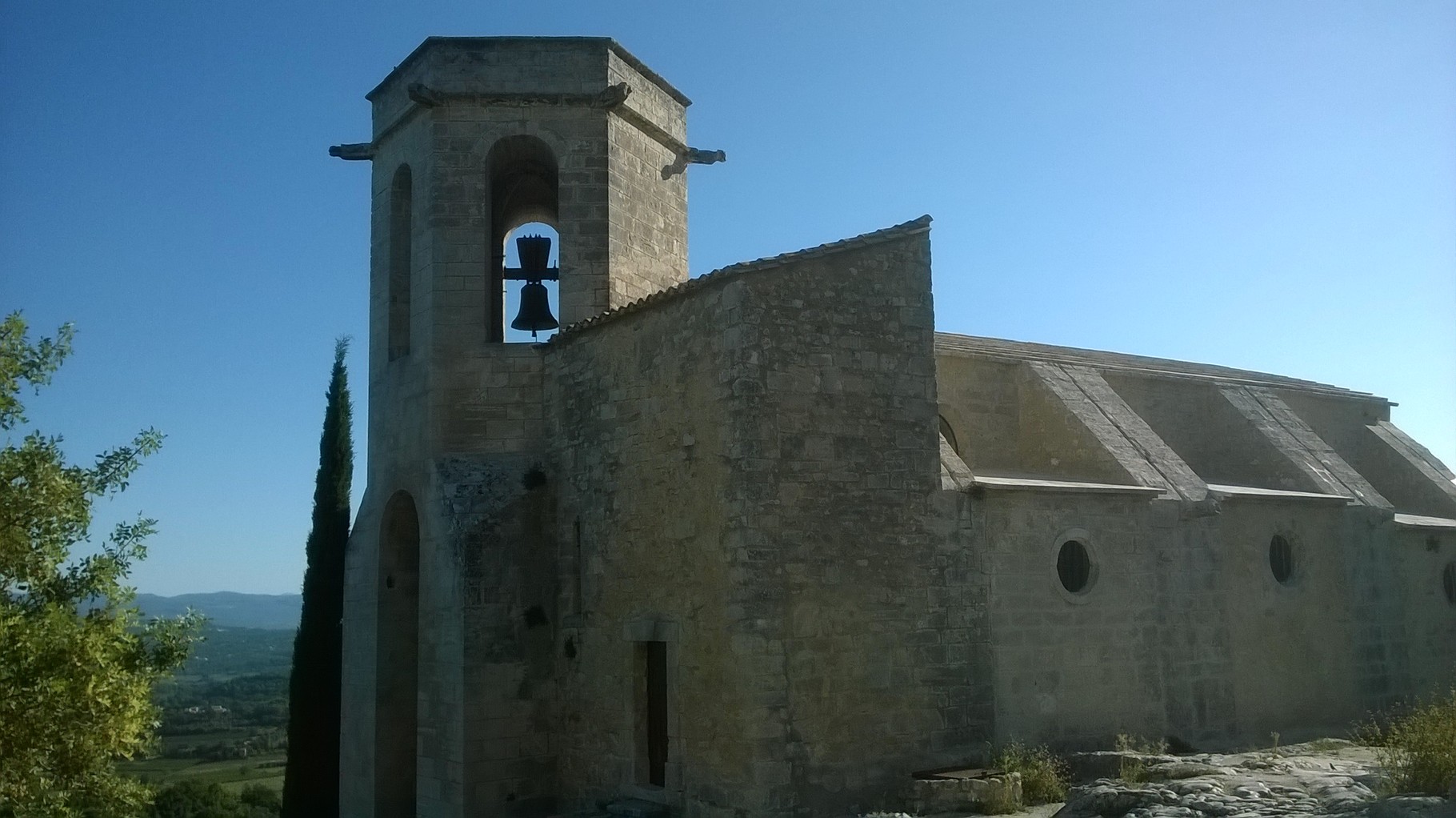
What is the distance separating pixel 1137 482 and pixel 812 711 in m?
4.84

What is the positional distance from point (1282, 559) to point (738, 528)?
777 centimetres

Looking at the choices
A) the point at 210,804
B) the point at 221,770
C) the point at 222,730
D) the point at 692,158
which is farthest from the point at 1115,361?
the point at 222,730

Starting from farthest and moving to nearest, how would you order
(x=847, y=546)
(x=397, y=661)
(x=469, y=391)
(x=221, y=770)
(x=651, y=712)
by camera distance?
(x=221, y=770) < (x=397, y=661) < (x=469, y=391) < (x=651, y=712) < (x=847, y=546)

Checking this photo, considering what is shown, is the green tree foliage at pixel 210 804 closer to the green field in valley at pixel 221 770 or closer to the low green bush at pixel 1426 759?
the green field in valley at pixel 221 770

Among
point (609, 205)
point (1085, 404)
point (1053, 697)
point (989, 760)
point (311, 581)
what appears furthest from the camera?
point (311, 581)

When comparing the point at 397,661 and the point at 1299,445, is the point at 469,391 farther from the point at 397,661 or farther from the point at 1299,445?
the point at 1299,445

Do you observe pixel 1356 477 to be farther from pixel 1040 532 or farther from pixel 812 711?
pixel 812 711

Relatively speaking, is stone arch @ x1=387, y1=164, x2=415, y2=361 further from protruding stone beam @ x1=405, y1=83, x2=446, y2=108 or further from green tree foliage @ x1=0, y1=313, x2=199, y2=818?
green tree foliage @ x1=0, y1=313, x2=199, y2=818

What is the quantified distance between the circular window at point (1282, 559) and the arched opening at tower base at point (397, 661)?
9.93 m

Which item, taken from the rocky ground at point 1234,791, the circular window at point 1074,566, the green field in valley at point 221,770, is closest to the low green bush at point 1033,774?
the rocky ground at point 1234,791

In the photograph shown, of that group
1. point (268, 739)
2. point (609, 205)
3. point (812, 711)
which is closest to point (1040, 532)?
point (812, 711)

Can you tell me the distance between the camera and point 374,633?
39.1ft

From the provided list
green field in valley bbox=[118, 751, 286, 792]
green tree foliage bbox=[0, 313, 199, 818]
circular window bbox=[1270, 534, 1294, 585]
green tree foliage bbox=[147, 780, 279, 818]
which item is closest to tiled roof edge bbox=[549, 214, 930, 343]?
green tree foliage bbox=[0, 313, 199, 818]

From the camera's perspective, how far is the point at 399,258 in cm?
1259
